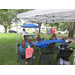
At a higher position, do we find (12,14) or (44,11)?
(12,14)

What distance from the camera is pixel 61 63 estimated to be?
2.65 meters

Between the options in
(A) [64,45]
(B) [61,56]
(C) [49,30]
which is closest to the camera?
(B) [61,56]

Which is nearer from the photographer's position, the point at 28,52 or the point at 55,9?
the point at 55,9

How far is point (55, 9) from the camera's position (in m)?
2.69

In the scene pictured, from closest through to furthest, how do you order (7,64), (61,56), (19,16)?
(61,56)
(7,64)
(19,16)

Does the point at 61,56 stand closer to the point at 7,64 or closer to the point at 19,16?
the point at 7,64

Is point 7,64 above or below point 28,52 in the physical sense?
below

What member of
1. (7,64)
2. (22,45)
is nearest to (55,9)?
(22,45)
